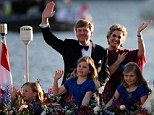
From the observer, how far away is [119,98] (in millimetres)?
9656

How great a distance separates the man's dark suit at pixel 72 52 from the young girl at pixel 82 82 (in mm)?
356

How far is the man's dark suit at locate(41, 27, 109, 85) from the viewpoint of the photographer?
10.2 metres

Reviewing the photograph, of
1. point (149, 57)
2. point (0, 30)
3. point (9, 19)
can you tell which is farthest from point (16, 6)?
point (0, 30)

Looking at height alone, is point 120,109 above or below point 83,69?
below

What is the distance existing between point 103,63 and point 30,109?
1.13m

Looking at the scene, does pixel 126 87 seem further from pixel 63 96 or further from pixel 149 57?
pixel 149 57

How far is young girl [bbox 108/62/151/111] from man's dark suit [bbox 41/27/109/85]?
57cm

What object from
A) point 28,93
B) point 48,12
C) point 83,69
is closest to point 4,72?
point 28,93

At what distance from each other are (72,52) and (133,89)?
105cm

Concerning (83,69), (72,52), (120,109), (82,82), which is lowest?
(120,109)

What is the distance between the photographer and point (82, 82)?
32.0 feet

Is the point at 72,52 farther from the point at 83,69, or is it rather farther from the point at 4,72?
the point at 4,72

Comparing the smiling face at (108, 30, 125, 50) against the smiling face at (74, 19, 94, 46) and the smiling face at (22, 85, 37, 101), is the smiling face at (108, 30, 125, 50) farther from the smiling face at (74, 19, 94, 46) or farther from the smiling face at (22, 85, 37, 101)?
the smiling face at (22, 85, 37, 101)

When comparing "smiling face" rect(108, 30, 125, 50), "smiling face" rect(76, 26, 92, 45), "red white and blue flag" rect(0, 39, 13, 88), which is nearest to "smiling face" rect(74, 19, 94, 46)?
"smiling face" rect(76, 26, 92, 45)
